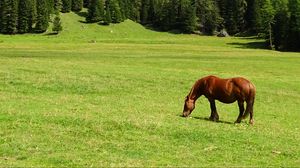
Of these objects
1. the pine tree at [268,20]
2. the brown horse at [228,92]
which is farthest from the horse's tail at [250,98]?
the pine tree at [268,20]

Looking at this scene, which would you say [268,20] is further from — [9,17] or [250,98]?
[250,98]

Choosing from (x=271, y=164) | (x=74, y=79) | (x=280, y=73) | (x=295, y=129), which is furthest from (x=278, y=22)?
(x=271, y=164)

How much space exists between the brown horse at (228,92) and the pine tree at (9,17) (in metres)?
183

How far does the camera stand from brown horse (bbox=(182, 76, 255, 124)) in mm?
22875

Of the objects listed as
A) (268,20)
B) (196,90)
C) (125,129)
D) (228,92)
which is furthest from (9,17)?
(125,129)

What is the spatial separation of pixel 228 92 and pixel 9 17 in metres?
186

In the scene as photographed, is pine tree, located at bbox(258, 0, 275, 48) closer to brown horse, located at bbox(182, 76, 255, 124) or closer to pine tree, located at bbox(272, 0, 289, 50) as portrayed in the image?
pine tree, located at bbox(272, 0, 289, 50)

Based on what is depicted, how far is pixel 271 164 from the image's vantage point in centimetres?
1531

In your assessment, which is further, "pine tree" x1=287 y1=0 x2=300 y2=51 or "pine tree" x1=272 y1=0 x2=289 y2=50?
"pine tree" x1=272 y1=0 x2=289 y2=50

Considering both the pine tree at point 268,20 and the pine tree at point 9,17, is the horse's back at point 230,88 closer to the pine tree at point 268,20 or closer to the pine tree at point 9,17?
the pine tree at point 268,20

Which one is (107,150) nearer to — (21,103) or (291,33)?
(21,103)

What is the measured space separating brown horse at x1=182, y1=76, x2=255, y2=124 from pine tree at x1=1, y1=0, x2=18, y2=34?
Answer: 183024mm

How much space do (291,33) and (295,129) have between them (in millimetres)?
105847

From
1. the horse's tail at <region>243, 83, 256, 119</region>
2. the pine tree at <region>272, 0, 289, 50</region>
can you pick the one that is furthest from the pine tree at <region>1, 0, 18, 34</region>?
the horse's tail at <region>243, 83, 256, 119</region>
